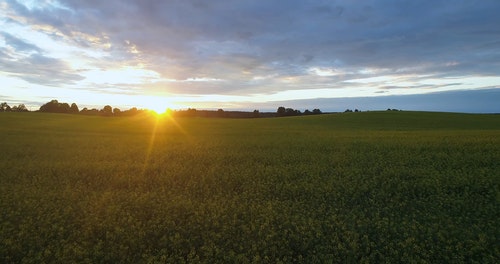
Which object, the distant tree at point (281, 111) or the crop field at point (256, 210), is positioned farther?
the distant tree at point (281, 111)

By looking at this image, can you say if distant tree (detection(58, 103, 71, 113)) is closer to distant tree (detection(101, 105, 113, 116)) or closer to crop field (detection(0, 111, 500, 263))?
distant tree (detection(101, 105, 113, 116))

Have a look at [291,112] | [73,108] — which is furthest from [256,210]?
[73,108]

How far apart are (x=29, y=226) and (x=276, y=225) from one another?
6421mm

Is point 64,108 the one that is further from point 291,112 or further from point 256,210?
point 256,210

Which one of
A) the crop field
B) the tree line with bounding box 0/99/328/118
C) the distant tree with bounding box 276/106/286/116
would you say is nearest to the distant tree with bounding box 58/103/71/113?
the tree line with bounding box 0/99/328/118

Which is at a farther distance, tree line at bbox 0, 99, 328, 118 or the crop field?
tree line at bbox 0, 99, 328, 118

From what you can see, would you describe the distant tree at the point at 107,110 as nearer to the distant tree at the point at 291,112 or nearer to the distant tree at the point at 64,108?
the distant tree at the point at 64,108

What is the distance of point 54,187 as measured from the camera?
45.2 feet

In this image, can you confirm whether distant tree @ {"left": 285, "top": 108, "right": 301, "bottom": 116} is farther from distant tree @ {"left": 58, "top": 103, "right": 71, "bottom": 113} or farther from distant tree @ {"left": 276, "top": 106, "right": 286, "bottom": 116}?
distant tree @ {"left": 58, "top": 103, "right": 71, "bottom": 113}

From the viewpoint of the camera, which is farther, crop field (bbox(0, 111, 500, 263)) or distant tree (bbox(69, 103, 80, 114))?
distant tree (bbox(69, 103, 80, 114))

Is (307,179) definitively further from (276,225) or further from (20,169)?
(20,169)

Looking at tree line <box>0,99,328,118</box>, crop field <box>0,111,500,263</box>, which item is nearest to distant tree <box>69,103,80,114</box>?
tree line <box>0,99,328,118</box>

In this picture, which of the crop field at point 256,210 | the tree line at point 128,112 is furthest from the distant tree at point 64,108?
the crop field at point 256,210

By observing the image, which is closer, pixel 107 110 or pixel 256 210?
pixel 256 210
